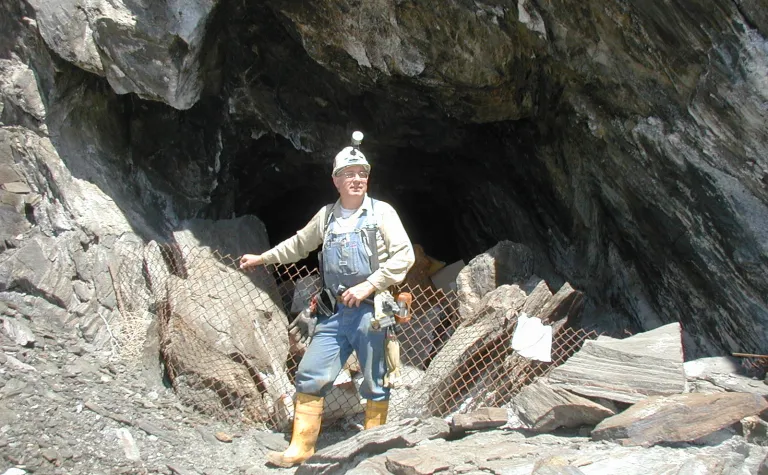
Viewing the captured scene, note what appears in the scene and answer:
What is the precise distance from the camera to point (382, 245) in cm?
438

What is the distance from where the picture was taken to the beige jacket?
418 cm

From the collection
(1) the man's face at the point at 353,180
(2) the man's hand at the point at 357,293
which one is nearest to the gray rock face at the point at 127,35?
(1) the man's face at the point at 353,180

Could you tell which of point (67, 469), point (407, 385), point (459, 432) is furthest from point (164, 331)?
point (459, 432)

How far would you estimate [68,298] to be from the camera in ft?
17.8

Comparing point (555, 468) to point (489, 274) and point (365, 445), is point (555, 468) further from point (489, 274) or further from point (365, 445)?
point (489, 274)

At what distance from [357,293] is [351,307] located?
0.79 feet

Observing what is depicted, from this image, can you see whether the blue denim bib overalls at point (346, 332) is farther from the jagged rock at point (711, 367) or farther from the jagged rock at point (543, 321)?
the jagged rock at point (711, 367)

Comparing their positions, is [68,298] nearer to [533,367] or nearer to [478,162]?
[533,367]

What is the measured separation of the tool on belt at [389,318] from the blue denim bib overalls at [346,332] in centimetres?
4

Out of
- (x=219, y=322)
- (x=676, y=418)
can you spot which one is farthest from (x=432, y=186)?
(x=676, y=418)

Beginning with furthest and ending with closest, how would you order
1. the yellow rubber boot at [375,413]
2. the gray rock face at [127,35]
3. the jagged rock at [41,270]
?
the gray rock face at [127,35] → the jagged rock at [41,270] → the yellow rubber boot at [375,413]

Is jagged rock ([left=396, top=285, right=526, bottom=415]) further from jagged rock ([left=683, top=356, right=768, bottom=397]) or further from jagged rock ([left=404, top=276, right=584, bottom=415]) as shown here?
jagged rock ([left=683, top=356, right=768, bottom=397])

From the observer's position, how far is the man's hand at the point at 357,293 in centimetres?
405

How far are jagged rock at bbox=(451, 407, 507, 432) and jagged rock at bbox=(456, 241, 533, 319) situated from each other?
1.54 metres
